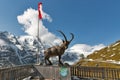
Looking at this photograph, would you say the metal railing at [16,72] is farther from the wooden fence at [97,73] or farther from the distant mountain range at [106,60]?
the distant mountain range at [106,60]

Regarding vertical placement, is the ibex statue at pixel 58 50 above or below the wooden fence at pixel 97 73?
above

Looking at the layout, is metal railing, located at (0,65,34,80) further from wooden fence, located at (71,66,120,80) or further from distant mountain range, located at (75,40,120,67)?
distant mountain range, located at (75,40,120,67)

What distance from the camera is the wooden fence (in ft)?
59.5

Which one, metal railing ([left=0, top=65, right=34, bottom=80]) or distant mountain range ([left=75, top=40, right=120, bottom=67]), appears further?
distant mountain range ([left=75, top=40, right=120, bottom=67])

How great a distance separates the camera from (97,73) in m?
18.3

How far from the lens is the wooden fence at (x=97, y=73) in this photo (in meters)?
18.1

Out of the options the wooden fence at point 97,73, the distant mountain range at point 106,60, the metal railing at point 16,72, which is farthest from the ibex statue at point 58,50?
the distant mountain range at point 106,60

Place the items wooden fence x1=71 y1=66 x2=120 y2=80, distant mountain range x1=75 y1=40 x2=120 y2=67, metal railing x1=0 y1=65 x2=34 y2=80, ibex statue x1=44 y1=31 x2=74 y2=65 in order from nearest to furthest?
metal railing x1=0 y1=65 x2=34 y2=80 → ibex statue x1=44 y1=31 x2=74 y2=65 → wooden fence x1=71 y1=66 x2=120 y2=80 → distant mountain range x1=75 y1=40 x2=120 y2=67

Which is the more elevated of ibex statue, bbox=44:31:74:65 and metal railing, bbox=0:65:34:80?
ibex statue, bbox=44:31:74:65

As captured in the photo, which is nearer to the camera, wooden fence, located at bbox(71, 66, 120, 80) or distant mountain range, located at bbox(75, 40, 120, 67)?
wooden fence, located at bbox(71, 66, 120, 80)

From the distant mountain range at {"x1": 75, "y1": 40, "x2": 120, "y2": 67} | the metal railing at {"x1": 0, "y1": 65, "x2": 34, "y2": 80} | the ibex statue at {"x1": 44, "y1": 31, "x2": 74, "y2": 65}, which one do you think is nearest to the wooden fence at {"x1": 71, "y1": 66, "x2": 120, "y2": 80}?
the ibex statue at {"x1": 44, "y1": 31, "x2": 74, "y2": 65}

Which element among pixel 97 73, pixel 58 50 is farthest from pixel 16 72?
pixel 97 73

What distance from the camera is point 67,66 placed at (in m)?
17.9

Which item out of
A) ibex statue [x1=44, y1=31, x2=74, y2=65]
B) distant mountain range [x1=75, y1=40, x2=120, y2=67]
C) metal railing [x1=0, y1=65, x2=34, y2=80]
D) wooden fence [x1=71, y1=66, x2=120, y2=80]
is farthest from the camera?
distant mountain range [x1=75, y1=40, x2=120, y2=67]
